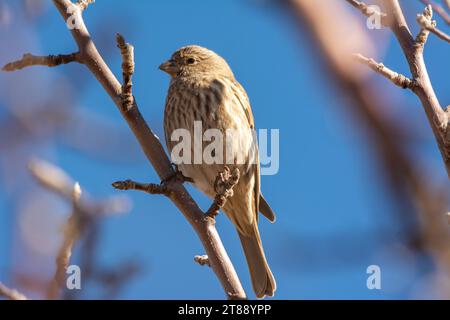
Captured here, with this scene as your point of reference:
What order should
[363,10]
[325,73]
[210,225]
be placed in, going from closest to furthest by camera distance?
1. [325,73]
2. [363,10]
3. [210,225]

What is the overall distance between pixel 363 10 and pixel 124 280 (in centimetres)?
149

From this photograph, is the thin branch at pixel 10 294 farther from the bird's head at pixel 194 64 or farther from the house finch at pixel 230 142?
the bird's head at pixel 194 64

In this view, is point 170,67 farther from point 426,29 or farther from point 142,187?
point 426,29

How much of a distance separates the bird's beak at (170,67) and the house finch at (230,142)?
0.39 feet

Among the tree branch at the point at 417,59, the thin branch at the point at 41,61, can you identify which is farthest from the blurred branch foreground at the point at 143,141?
the tree branch at the point at 417,59

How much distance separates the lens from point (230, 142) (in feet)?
16.5

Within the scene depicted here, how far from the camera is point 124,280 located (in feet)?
8.11

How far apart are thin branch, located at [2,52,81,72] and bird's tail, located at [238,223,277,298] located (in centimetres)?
268

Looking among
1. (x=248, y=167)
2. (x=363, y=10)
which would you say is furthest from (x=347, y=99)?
(x=248, y=167)

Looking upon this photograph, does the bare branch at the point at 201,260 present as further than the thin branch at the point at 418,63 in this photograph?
Yes

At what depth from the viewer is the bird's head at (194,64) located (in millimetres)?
5777

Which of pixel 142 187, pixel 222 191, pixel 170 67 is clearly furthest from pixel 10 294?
pixel 170 67
